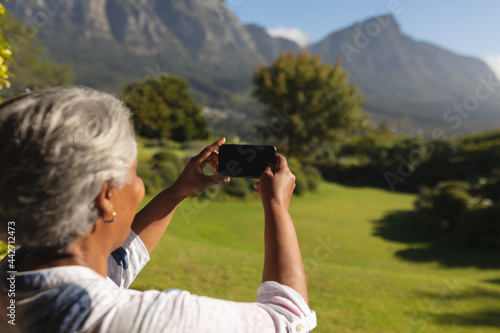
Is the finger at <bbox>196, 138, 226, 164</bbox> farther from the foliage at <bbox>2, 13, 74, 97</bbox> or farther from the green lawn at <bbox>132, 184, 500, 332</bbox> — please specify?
the foliage at <bbox>2, 13, 74, 97</bbox>

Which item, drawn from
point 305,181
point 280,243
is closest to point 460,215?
point 305,181

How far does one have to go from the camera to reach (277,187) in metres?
1.06

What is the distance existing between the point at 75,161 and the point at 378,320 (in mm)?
4448

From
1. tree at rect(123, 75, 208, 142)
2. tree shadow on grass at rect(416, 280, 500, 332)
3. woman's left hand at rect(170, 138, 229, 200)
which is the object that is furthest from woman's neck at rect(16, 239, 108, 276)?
tree at rect(123, 75, 208, 142)

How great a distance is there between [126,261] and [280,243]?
2.02ft

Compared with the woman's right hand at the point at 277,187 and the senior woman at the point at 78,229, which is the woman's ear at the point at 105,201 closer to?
the senior woman at the point at 78,229

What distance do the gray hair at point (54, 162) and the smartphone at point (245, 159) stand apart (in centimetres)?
56

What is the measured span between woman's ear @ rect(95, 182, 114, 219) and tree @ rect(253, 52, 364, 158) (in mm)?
20885

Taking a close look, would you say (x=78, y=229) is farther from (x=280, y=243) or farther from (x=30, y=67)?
(x=30, y=67)

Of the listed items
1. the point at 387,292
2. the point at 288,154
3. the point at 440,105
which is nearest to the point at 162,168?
the point at 387,292

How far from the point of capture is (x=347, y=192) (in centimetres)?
1577

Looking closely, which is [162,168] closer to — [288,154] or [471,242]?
[471,242]

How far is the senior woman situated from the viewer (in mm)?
748

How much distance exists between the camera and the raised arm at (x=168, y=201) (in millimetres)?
1359
